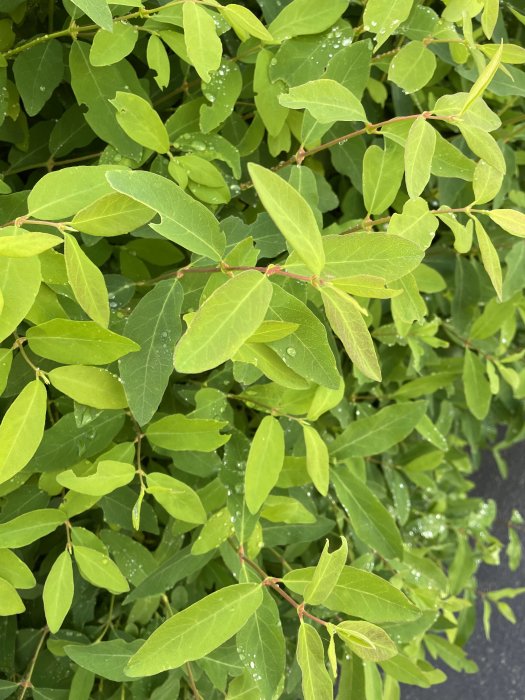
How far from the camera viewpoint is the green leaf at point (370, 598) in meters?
0.46

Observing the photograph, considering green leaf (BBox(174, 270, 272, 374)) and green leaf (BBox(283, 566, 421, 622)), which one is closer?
green leaf (BBox(174, 270, 272, 374))

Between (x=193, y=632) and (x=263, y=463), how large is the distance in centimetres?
13

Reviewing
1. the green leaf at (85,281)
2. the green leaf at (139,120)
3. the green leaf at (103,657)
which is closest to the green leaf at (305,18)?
the green leaf at (139,120)

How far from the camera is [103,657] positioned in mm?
535

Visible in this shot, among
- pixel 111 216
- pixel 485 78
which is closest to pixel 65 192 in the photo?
pixel 111 216

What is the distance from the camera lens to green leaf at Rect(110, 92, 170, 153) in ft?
1.57

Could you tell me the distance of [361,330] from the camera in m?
0.37

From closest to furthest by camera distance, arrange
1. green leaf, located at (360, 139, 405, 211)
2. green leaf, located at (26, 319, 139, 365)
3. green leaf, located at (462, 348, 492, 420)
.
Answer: green leaf, located at (26, 319, 139, 365) < green leaf, located at (360, 139, 405, 211) < green leaf, located at (462, 348, 492, 420)

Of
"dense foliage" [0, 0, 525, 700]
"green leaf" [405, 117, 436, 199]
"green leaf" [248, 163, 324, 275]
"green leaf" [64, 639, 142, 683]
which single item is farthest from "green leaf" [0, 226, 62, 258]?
"green leaf" [64, 639, 142, 683]

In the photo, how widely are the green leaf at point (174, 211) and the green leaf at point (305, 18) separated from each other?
0.62ft

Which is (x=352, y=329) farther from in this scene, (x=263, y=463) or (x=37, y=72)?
(x=37, y=72)

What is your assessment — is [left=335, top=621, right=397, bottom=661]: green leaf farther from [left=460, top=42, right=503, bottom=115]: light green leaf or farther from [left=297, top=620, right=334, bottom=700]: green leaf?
[left=460, top=42, right=503, bottom=115]: light green leaf

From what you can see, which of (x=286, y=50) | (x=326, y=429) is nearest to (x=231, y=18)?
(x=286, y=50)

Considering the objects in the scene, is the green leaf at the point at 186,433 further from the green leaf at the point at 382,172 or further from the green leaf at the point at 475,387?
the green leaf at the point at 475,387
